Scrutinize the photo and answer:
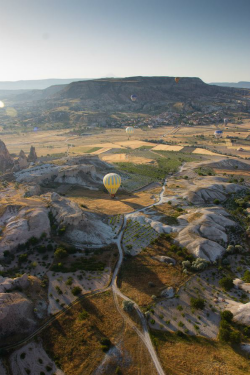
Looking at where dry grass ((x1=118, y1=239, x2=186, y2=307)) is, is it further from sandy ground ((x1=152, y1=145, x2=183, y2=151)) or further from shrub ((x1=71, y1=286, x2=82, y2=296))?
sandy ground ((x1=152, y1=145, x2=183, y2=151))

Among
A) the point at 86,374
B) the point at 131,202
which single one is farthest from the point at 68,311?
the point at 131,202

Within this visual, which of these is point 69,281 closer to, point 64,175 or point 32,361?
point 32,361

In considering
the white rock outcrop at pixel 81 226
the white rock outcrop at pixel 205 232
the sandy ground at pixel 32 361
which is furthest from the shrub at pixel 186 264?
the sandy ground at pixel 32 361

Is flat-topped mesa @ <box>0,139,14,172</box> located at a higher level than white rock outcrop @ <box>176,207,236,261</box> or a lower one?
higher

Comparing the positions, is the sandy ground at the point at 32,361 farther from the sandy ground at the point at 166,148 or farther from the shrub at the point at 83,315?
the sandy ground at the point at 166,148

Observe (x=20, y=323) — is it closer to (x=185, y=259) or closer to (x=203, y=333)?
(x=203, y=333)

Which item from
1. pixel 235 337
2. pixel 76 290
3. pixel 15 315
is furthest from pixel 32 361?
pixel 235 337

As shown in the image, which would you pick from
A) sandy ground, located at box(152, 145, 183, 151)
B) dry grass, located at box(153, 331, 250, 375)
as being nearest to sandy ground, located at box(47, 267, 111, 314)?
dry grass, located at box(153, 331, 250, 375)
